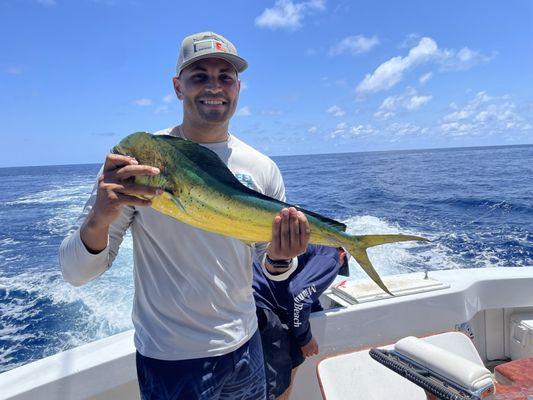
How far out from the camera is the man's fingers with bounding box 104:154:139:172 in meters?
1.33

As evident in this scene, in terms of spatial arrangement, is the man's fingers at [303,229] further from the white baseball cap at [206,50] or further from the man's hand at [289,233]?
the white baseball cap at [206,50]

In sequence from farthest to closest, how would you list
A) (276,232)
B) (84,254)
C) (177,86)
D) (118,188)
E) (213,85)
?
1. (177,86)
2. (213,85)
3. (276,232)
4. (84,254)
5. (118,188)

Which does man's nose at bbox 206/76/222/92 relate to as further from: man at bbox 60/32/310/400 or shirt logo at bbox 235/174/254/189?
shirt logo at bbox 235/174/254/189

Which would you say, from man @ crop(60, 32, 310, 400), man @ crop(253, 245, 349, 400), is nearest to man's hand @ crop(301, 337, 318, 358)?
man @ crop(253, 245, 349, 400)

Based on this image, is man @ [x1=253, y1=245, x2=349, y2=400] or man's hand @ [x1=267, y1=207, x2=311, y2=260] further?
man @ [x1=253, y1=245, x2=349, y2=400]

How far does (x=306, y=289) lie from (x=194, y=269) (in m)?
1.43

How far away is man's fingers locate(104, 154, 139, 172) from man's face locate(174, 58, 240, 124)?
0.41 m

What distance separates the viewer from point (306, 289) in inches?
113

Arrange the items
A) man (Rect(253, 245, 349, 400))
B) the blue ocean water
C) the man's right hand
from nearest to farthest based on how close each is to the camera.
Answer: the man's right hand
man (Rect(253, 245, 349, 400))
the blue ocean water

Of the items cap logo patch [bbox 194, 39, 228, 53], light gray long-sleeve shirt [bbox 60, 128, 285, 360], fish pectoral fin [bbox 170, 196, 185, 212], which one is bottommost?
light gray long-sleeve shirt [bbox 60, 128, 285, 360]

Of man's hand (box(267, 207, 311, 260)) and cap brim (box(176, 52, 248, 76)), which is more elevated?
cap brim (box(176, 52, 248, 76))

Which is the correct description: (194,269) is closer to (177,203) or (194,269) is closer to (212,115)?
(177,203)

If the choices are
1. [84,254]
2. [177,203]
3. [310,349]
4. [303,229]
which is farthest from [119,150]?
[310,349]

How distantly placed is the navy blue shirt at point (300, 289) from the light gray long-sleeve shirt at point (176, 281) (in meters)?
1.03
